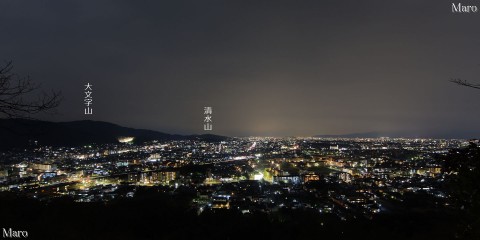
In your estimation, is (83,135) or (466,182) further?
(83,135)

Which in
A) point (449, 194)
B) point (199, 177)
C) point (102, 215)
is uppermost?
point (449, 194)

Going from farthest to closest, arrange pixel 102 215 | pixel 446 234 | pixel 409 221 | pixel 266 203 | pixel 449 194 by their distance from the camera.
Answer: pixel 266 203, pixel 409 221, pixel 102 215, pixel 446 234, pixel 449 194

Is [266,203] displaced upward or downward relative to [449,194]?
downward

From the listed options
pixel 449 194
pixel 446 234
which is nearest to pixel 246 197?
pixel 446 234

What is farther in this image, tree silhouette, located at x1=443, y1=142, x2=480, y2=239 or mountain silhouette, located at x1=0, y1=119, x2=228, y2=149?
mountain silhouette, located at x1=0, y1=119, x2=228, y2=149

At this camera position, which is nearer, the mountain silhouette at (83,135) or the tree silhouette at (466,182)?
the tree silhouette at (466,182)

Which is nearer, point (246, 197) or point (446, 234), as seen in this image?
point (446, 234)

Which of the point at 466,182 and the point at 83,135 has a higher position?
the point at 466,182

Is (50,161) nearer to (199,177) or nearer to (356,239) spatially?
(199,177)

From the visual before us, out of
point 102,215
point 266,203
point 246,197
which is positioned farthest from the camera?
point 246,197

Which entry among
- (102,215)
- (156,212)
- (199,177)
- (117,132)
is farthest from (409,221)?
(117,132)
